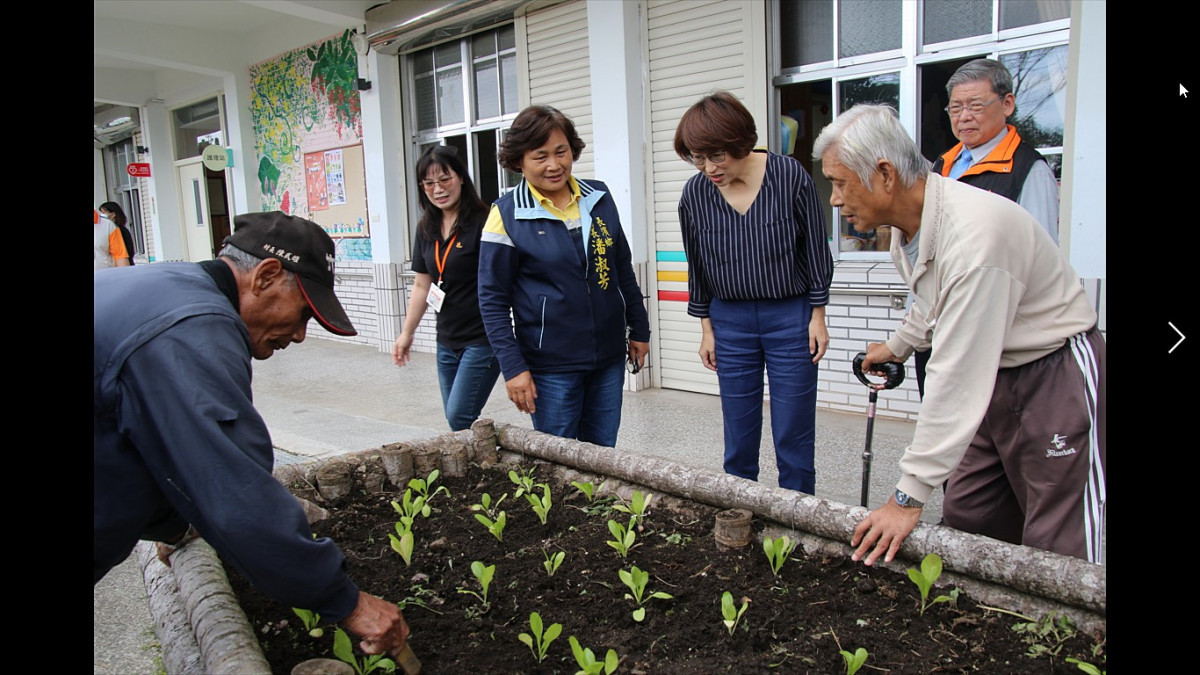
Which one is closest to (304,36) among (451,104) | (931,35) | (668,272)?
(451,104)

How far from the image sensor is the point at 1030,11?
4461 mm

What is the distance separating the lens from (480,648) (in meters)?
1.96

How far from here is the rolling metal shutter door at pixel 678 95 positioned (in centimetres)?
557

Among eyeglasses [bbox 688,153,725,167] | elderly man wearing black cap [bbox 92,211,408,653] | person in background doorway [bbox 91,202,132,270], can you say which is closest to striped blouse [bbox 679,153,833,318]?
eyeglasses [bbox 688,153,725,167]

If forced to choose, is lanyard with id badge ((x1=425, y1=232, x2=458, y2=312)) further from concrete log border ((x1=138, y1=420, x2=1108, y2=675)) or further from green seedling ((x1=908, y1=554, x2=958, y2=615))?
green seedling ((x1=908, y1=554, x2=958, y2=615))

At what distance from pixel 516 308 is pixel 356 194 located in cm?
678

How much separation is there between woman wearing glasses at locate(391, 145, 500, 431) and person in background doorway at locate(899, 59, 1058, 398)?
1.90 meters

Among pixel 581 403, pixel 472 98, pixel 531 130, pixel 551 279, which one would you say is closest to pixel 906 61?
pixel 531 130

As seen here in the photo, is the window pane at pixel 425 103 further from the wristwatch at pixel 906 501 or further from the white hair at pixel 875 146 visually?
the wristwatch at pixel 906 501

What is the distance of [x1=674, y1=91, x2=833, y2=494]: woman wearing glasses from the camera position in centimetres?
304

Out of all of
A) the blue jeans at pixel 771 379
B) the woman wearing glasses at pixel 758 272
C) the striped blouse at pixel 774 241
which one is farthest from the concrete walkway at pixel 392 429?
the striped blouse at pixel 774 241

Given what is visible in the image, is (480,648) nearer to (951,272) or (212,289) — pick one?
(212,289)

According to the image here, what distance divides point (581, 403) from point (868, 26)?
11.0 ft

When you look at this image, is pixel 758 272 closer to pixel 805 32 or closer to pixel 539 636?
pixel 539 636
